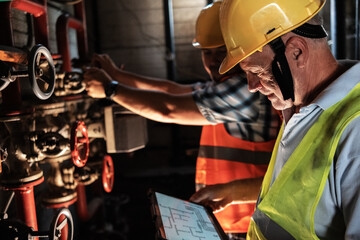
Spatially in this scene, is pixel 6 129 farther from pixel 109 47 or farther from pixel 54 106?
pixel 109 47

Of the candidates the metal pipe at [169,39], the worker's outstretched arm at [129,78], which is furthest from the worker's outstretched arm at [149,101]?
the metal pipe at [169,39]

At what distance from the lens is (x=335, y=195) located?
0.88 metres

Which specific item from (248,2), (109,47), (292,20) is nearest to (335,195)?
(292,20)

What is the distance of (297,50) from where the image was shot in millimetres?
1068

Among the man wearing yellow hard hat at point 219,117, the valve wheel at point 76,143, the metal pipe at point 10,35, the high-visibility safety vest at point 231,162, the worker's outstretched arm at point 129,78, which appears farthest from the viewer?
the worker's outstretched arm at point 129,78

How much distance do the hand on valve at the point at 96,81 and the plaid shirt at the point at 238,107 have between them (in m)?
0.51

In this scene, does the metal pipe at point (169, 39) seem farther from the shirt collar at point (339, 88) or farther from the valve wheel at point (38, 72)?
the shirt collar at point (339, 88)

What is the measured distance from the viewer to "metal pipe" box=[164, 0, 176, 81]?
4301mm

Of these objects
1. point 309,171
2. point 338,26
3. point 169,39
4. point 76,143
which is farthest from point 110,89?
point 338,26

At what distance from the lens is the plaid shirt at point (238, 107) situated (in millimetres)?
1769

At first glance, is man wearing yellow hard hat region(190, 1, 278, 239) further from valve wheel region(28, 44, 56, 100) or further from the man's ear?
valve wheel region(28, 44, 56, 100)

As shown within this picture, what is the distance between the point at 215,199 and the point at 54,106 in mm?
1002

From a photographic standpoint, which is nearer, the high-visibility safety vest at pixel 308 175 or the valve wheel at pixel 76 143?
the high-visibility safety vest at pixel 308 175

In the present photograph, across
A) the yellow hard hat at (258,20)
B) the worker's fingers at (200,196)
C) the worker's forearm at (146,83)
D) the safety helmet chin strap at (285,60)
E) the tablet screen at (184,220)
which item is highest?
the yellow hard hat at (258,20)
